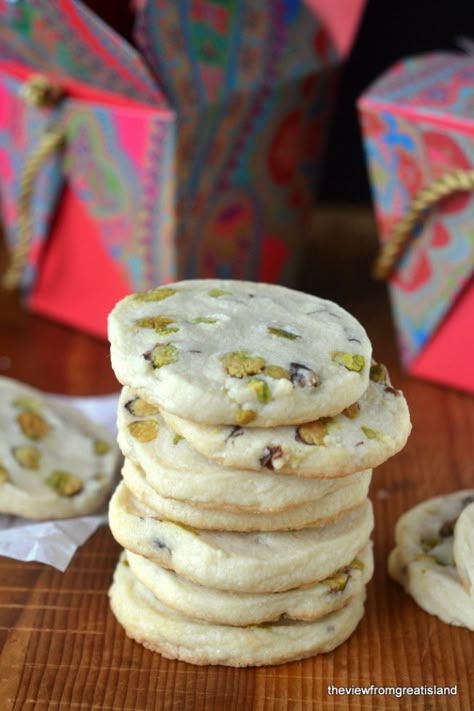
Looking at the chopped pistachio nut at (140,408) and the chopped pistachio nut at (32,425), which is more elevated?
the chopped pistachio nut at (140,408)

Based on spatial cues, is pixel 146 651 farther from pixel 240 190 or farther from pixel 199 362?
pixel 240 190

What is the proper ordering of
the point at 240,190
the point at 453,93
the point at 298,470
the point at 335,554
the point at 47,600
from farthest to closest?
the point at 240,190 → the point at 453,93 → the point at 47,600 → the point at 335,554 → the point at 298,470

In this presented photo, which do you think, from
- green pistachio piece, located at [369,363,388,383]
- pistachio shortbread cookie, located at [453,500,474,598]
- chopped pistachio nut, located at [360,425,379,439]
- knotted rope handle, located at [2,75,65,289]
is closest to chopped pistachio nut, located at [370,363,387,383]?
green pistachio piece, located at [369,363,388,383]

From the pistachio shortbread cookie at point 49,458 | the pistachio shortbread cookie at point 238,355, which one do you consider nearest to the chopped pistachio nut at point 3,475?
the pistachio shortbread cookie at point 49,458

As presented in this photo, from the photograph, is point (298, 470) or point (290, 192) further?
point (290, 192)

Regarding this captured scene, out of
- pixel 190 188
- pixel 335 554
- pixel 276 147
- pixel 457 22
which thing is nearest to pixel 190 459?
pixel 335 554

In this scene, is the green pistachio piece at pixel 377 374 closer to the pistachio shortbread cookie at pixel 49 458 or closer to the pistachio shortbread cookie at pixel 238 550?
the pistachio shortbread cookie at pixel 238 550
